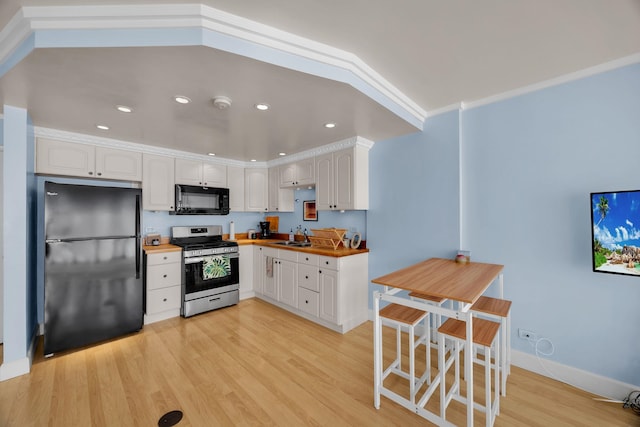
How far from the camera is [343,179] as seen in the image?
342cm

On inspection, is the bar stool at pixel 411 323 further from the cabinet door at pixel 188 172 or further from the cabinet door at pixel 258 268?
the cabinet door at pixel 188 172

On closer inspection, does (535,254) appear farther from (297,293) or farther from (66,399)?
(66,399)

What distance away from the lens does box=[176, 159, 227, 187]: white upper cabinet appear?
3.88m

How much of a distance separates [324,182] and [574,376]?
3159mm

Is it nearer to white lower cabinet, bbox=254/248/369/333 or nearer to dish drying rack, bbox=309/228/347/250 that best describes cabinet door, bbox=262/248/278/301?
white lower cabinet, bbox=254/248/369/333

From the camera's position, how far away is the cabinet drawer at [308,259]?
3303mm

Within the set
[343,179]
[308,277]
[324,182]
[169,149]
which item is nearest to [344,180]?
[343,179]

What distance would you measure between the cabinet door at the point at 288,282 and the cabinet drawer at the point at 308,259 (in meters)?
0.14

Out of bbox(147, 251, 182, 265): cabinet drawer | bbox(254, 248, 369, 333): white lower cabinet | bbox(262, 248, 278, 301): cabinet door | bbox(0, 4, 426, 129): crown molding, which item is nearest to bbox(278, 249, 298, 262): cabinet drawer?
bbox(254, 248, 369, 333): white lower cabinet

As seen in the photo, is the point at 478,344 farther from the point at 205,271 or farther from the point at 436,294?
the point at 205,271

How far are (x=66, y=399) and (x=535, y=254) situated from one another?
413cm

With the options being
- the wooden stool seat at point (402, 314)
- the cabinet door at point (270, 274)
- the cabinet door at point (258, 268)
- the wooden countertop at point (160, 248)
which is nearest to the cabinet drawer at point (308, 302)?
the cabinet door at point (270, 274)

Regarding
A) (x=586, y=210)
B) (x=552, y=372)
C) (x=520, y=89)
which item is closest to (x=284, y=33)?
(x=520, y=89)

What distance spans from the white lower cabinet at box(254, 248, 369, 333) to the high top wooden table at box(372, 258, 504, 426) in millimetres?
1070
